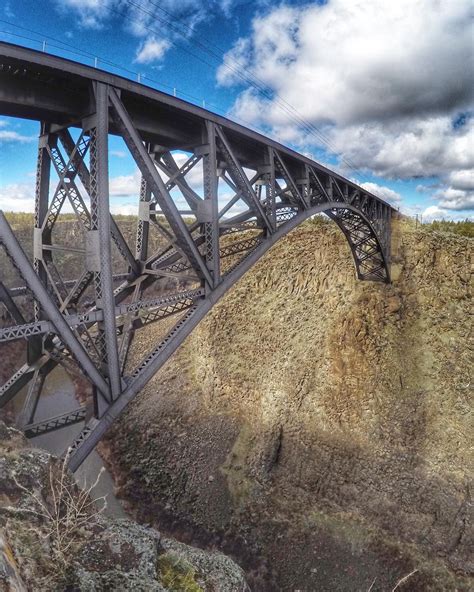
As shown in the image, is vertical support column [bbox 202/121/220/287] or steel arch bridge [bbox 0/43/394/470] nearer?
steel arch bridge [bbox 0/43/394/470]

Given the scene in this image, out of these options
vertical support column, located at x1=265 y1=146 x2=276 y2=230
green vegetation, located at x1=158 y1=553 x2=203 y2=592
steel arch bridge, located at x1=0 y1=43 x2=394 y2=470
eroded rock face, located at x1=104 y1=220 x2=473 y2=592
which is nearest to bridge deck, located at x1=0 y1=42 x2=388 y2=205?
steel arch bridge, located at x1=0 y1=43 x2=394 y2=470

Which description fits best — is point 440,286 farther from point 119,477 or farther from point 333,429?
point 119,477

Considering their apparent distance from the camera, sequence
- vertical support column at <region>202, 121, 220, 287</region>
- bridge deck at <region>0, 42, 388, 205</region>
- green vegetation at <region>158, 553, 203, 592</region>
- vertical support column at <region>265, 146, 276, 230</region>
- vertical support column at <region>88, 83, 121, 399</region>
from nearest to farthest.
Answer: green vegetation at <region>158, 553, 203, 592</region> < bridge deck at <region>0, 42, 388, 205</region> < vertical support column at <region>88, 83, 121, 399</region> < vertical support column at <region>202, 121, 220, 287</region> < vertical support column at <region>265, 146, 276, 230</region>

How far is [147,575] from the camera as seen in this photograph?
400 centimetres

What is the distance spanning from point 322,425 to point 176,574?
14.3m

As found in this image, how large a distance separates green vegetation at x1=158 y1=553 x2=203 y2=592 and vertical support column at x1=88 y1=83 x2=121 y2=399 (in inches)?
158

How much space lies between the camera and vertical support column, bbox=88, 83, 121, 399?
6809 millimetres

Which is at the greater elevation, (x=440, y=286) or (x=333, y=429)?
(x=440, y=286)

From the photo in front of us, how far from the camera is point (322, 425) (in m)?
17.4

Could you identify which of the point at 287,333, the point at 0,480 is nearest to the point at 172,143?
the point at 0,480

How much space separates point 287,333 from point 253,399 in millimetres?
4209

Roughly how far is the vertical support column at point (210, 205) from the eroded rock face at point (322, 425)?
11.0 m

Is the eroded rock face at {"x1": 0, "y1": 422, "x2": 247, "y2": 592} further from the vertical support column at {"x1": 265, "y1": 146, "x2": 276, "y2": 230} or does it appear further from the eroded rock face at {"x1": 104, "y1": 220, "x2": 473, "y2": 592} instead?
the eroded rock face at {"x1": 104, "y1": 220, "x2": 473, "y2": 592}

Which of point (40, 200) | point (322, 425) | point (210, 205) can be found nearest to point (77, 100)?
point (40, 200)
